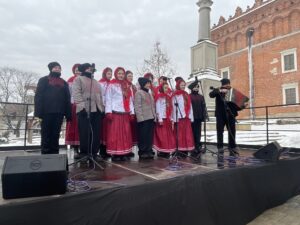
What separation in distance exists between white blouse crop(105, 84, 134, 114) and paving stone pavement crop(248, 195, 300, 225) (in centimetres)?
298

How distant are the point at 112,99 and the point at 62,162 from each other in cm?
264

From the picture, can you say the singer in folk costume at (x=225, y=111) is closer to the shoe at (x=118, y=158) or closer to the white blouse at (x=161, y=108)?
the white blouse at (x=161, y=108)

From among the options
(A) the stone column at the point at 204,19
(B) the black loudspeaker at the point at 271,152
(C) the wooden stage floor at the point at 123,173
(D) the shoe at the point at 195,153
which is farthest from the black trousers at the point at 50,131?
(A) the stone column at the point at 204,19

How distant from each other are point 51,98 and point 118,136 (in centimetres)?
139

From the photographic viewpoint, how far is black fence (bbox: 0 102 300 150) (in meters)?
7.82

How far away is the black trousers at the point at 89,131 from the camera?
4.69 metres

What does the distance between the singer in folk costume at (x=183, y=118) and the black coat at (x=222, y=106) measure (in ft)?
1.99

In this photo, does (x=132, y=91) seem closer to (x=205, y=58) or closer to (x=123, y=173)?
(x=123, y=173)

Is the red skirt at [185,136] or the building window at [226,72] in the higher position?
the building window at [226,72]

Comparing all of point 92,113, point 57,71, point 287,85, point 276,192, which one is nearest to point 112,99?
point 92,113

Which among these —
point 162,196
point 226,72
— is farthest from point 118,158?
point 226,72

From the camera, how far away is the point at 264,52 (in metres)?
26.2

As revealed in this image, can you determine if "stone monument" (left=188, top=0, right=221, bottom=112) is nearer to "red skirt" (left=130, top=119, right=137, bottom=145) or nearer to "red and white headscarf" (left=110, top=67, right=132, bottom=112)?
"red skirt" (left=130, top=119, right=137, bottom=145)

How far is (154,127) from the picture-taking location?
589 centimetres
